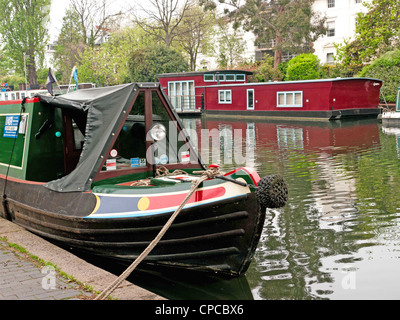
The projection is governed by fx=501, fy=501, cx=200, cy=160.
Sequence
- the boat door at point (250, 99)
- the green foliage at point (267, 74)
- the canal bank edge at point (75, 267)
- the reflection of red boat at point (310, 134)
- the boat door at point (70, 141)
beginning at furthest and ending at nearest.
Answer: the green foliage at point (267, 74)
the boat door at point (250, 99)
the reflection of red boat at point (310, 134)
the boat door at point (70, 141)
the canal bank edge at point (75, 267)

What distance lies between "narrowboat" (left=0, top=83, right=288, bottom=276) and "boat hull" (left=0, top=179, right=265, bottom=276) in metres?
0.01

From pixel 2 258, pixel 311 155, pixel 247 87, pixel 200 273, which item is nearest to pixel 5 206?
pixel 2 258

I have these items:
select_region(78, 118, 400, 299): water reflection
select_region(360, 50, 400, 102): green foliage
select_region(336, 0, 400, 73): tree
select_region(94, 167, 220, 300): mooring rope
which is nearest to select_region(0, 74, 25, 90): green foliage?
select_region(336, 0, 400, 73): tree

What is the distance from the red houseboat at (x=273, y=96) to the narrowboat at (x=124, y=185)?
23553mm

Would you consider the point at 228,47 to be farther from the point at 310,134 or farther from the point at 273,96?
the point at 310,134

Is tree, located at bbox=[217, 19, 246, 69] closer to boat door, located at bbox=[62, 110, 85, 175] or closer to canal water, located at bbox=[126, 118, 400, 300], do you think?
canal water, located at bbox=[126, 118, 400, 300]

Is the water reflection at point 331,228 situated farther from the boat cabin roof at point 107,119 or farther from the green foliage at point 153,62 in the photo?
the green foliage at point 153,62

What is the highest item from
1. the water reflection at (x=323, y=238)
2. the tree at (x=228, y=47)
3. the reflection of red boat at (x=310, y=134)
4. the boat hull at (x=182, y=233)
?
the tree at (x=228, y=47)

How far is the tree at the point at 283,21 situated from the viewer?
43.9m

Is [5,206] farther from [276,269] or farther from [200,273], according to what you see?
[276,269]

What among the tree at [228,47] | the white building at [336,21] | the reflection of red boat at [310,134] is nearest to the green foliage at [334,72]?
the reflection of red boat at [310,134]

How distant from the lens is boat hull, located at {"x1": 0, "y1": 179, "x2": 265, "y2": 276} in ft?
18.9

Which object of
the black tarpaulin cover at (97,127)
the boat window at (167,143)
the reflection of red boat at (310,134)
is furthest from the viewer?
the reflection of red boat at (310,134)
